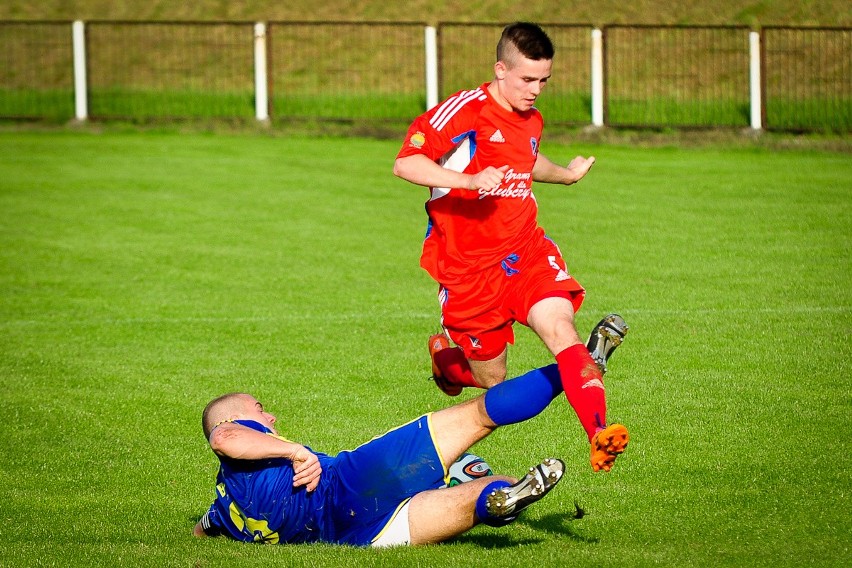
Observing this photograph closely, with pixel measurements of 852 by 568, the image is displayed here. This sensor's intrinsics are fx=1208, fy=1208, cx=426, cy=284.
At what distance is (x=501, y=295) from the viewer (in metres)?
7.20

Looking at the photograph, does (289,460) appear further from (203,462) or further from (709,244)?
(709,244)

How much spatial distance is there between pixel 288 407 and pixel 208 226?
8835 mm

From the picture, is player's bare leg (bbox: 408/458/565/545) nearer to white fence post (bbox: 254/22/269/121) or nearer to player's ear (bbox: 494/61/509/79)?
player's ear (bbox: 494/61/509/79)

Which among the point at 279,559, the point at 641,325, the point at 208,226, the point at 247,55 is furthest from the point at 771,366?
the point at 247,55

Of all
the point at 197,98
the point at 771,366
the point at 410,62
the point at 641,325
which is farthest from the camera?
the point at 410,62

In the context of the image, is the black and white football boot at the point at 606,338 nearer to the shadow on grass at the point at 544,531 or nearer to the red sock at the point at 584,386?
the red sock at the point at 584,386

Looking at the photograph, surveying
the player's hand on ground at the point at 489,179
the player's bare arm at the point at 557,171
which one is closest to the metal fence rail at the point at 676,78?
the player's bare arm at the point at 557,171

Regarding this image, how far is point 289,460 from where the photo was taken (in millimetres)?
6176

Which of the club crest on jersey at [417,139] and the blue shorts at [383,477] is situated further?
the club crest on jersey at [417,139]

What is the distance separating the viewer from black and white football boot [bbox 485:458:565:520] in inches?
219

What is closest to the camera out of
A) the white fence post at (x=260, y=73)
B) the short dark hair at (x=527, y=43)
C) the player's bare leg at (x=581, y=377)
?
the player's bare leg at (x=581, y=377)

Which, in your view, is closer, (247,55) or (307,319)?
(307,319)

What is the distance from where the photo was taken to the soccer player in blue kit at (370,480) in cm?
604

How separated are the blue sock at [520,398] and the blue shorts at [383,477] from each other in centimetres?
36
